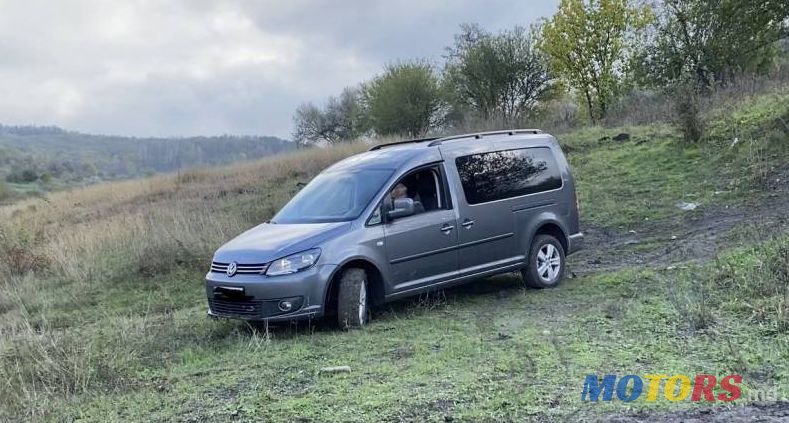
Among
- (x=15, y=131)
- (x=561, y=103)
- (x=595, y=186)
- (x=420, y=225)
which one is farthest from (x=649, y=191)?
(x=15, y=131)

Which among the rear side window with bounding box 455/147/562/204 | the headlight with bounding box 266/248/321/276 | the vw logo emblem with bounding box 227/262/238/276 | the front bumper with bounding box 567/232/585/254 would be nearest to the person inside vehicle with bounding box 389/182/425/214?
the rear side window with bounding box 455/147/562/204

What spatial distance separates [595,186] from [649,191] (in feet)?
5.09

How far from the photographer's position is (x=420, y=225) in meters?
7.42

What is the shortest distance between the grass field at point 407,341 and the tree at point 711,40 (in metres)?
4.99

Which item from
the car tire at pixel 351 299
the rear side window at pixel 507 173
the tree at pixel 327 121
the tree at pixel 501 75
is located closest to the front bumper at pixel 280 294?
the car tire at pixel 351 299

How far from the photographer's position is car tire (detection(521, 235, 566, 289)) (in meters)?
8.38

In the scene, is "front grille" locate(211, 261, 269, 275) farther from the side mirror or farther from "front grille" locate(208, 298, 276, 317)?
the side mirror

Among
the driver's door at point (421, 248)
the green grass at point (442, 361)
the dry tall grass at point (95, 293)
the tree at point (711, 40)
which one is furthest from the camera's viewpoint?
the tree at point (711, 40)

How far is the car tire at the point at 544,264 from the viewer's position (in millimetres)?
8375

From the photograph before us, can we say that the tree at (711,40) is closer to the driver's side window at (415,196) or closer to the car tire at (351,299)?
the driver's side window at (415,196)

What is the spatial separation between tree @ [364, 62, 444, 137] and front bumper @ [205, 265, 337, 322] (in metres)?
29.5

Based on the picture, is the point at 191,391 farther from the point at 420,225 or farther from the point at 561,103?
the point at 561,103

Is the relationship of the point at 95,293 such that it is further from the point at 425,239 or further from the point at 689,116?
the point at 689,116

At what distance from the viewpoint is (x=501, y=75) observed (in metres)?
33.1
